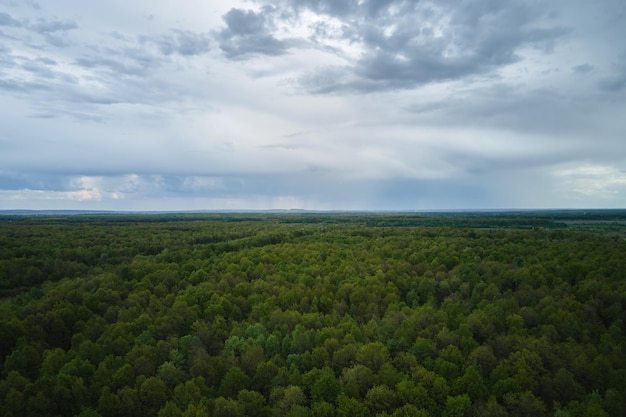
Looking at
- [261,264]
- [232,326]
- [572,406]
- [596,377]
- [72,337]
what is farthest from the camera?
[261,264]

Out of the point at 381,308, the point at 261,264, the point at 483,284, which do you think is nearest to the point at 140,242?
the point at 261,264

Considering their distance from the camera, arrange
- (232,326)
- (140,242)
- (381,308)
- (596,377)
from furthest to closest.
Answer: (140,242) → (381,308) → (232,326) → (596,377)

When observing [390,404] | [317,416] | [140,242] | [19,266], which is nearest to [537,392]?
[390,404]

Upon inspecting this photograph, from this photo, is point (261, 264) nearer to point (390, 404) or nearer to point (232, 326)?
point (232, 326)

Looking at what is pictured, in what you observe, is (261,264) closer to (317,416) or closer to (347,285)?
(347,285)

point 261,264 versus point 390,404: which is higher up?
point 261,264

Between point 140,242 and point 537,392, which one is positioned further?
point 140,242
